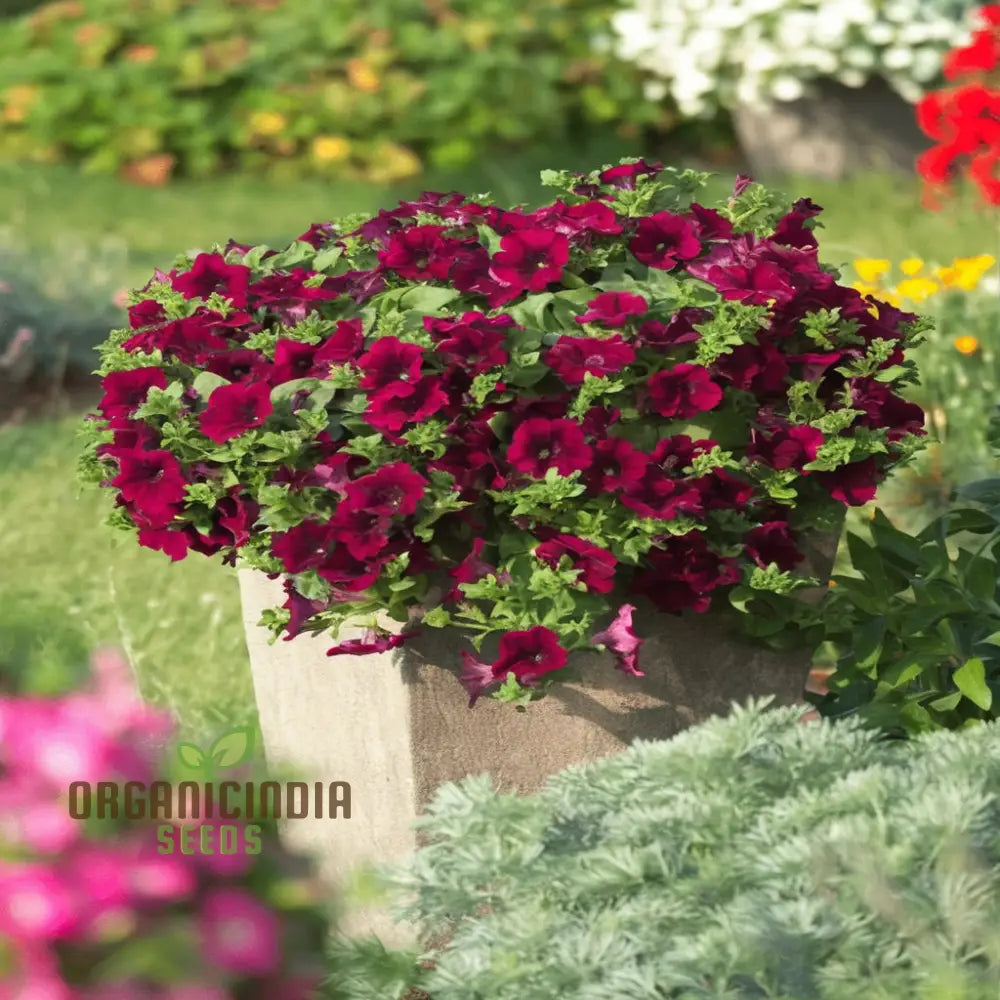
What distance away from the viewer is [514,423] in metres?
2.58

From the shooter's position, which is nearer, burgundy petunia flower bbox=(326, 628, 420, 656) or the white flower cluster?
burgundy petunia flower bbox=(326, 628, 420, 656)

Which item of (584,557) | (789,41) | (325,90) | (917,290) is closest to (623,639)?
(584,557)

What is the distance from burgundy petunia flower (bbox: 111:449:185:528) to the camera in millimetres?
2592

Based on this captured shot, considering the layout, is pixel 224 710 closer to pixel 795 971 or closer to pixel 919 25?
pixel 795 971

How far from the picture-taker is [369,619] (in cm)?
262

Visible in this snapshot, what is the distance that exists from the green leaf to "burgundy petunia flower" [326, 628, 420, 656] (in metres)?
0.91

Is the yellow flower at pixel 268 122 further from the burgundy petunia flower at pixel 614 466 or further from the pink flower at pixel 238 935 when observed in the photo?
the pink flower at pixel 238 935

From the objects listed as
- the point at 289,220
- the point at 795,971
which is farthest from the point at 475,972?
the point at 289,220

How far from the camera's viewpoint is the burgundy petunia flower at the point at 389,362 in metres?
2.49

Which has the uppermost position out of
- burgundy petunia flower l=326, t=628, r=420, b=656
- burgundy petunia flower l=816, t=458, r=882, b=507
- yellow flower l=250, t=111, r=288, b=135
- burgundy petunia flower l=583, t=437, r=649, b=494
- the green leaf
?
burgundy petunia flower l=583, t=437, r=649, b=494

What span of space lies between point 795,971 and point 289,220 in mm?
8078

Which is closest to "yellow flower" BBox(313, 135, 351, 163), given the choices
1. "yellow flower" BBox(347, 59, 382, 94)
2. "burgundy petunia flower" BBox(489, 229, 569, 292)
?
"yellow flower" BBox(347, 59, 382, 94)

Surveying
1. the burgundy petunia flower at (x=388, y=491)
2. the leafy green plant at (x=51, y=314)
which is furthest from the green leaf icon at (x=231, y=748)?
the leafy green plant at (x=51, y=314)

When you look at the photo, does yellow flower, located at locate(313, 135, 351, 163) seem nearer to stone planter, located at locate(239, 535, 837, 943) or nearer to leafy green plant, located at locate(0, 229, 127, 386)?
leafy green plant, located at locate(0, 229, 127, 386)
